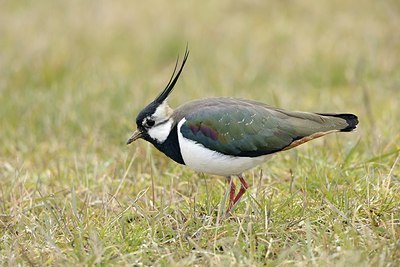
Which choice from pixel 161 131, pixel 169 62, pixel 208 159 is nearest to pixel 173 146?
pixel 161 131

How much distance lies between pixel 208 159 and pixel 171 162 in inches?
49.6

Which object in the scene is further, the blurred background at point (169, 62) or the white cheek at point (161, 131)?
the blurred background at point (169, 62)

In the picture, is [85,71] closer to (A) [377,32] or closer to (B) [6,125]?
(B) [6,125]

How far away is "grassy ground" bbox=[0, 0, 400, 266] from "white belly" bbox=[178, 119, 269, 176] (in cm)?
18

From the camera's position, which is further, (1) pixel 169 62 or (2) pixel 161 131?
(1) pixel 169 62

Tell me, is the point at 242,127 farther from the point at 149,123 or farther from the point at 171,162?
the point at 171,162

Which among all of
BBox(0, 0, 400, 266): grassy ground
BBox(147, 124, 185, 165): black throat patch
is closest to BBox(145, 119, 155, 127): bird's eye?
BBox(147, 124, 185, 165): black throat patch

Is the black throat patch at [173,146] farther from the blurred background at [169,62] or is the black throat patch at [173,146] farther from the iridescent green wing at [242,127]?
the blurred background at [169,62]

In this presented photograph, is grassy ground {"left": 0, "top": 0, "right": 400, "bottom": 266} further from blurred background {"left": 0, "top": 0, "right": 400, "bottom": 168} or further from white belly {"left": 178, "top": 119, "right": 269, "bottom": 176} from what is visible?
white belly {"left": 178, "top": 119, "right": 269, "bottom": 176}

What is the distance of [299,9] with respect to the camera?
32.8 ft

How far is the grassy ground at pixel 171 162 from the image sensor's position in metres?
4.15

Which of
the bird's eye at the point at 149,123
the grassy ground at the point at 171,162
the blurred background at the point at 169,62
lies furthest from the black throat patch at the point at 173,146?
the blurred background at the point at 169,62

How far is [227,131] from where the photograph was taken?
4.63 m

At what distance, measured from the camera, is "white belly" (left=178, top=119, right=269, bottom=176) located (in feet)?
15.0
